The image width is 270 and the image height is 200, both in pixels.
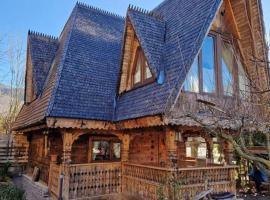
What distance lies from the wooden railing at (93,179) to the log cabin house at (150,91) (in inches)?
1.4

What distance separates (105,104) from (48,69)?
4647 millimetres

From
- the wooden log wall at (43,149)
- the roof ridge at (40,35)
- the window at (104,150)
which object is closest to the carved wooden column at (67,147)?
the wooden log wall at (43,149)

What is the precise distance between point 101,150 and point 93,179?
2.83 metres

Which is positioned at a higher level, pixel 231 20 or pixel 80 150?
pixel 231 20

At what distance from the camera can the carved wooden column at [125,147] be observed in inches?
410

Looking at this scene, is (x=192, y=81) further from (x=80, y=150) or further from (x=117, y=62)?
(x=80, y=150)

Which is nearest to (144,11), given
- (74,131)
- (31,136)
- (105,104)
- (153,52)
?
(153,52)

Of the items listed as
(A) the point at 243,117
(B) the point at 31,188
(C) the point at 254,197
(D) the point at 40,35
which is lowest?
(C) the point at 254,197

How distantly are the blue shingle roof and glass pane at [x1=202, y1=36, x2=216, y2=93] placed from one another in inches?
41.1

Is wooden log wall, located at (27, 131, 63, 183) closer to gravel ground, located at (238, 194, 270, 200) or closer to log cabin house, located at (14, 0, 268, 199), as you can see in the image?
log cabin house, located at (14, 0, 268, 199)

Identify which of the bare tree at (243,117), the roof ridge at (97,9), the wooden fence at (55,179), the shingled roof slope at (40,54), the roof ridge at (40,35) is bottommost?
the wooden fence at (55,179)

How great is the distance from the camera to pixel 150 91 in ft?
28.9

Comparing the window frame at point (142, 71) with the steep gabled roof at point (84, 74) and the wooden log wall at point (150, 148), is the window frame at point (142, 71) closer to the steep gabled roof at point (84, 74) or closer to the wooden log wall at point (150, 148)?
the steep gabled roof at point (84, 74)

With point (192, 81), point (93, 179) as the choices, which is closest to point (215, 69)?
point (192, 81)
